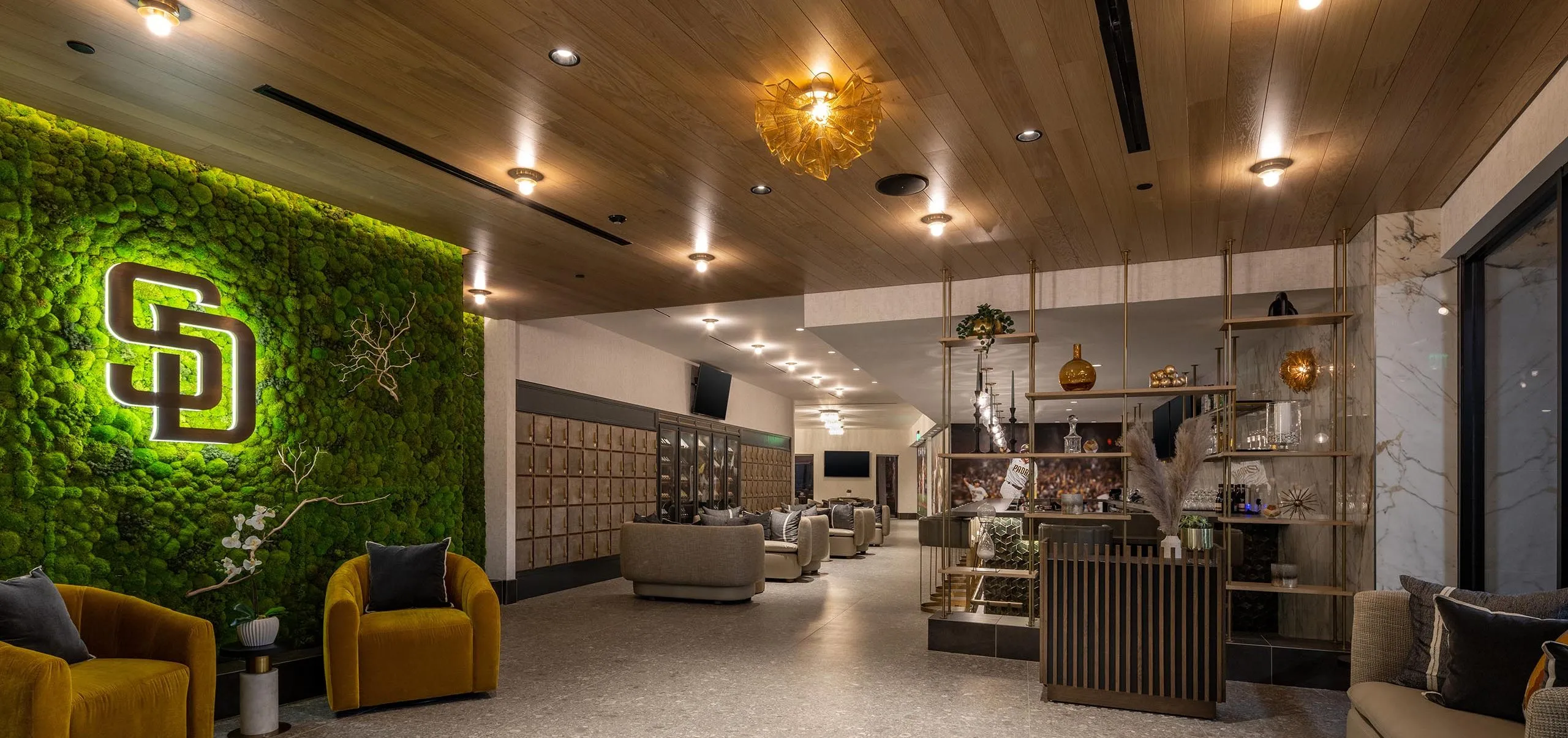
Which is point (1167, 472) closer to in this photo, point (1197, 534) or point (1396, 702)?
point (1197, 534)

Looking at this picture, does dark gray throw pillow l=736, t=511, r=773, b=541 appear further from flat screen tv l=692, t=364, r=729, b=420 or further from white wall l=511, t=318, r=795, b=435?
flat screen tv l=692, t=364, r=729, b=420

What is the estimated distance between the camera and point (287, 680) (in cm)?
470

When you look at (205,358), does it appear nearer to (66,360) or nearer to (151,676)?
(66,360)

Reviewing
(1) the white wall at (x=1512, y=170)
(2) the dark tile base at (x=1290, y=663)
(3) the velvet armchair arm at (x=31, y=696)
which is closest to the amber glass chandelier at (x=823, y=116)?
(1) the white wall at (x=1512, y=170)

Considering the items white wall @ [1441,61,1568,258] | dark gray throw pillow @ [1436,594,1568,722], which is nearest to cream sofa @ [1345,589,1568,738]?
dark gray throw pillow @ [1436,594,1568,722]

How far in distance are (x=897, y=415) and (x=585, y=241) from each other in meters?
15.5

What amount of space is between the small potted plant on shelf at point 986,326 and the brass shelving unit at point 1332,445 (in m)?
1.38

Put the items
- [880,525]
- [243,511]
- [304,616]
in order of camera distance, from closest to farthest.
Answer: [243,511]
[304,616]
[880,525]

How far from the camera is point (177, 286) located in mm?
4344

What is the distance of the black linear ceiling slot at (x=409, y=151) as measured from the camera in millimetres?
3520

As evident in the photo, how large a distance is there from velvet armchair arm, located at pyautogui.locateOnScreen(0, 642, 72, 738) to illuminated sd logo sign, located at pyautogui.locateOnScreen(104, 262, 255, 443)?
4.80 feet

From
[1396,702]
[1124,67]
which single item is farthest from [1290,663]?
[1124,67]

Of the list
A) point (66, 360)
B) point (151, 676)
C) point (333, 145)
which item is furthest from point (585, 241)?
point (151, 676)

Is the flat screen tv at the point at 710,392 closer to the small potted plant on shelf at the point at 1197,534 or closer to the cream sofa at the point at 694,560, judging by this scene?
the cream sofa at the point at 694,560
